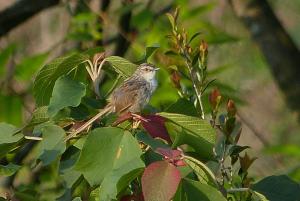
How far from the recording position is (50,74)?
2654 millimetres

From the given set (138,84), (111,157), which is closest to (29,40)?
(138,84)

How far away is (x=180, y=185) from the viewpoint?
2.21 metres

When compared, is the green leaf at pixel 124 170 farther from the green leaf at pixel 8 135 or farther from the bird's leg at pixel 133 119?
the green leaf at pixel 8 135

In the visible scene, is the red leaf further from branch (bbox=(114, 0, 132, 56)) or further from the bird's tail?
branch (bbox=(114, 0, 132, 56))

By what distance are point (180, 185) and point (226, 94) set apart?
2.90 meters

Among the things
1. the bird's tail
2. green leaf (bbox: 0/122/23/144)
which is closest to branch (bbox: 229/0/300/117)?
the bird's tail

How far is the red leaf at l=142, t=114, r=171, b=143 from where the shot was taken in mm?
2262

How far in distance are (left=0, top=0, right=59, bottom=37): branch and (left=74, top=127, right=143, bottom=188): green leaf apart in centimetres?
430

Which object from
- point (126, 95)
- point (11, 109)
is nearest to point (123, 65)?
point (126, 95)

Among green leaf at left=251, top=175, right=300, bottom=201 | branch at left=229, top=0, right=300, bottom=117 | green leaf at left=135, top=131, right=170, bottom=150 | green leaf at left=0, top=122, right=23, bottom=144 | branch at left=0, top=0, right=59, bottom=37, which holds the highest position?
branch at left=0, top=0, right=59, bottom=37

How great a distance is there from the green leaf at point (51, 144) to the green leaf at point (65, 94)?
0.15 feet

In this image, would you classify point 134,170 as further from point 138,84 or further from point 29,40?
point 29,40

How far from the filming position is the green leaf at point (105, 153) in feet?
7.22

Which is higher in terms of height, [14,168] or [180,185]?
[14,168]
